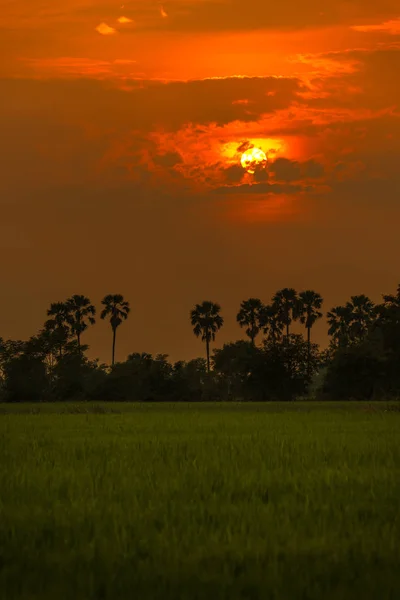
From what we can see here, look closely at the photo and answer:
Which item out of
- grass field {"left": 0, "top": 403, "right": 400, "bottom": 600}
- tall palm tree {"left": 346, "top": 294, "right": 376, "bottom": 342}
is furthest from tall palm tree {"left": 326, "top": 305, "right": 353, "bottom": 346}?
grass field {"left": 0, "top": 403, "right": 400, "bottom": 600}

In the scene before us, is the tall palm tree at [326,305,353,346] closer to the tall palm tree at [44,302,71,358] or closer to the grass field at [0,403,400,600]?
the tall palm tree at [44,302,71,358]

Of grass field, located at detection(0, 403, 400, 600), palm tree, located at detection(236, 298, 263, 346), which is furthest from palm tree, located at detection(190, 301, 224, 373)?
grass field, located at detection(0, 403, 400, 600)

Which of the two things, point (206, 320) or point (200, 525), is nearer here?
point (200, 525)

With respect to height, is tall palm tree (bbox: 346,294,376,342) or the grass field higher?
tall palm tree (bbox: 346,294,376,342)

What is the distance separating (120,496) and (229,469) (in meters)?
4.91

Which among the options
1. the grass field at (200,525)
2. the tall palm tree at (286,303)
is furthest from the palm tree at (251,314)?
the grass field at (200,525)

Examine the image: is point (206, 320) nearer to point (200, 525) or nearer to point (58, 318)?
point (58, 318)

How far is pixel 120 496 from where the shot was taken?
645 inches

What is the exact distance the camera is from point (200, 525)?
1332cm

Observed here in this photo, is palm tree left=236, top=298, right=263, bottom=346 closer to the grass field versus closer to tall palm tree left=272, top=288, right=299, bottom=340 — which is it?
tall palm tree left=272, top=288, right=299, bottom=340

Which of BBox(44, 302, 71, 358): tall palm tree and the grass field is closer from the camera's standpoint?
the grass field

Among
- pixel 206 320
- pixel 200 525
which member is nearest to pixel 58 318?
pixel 206 320

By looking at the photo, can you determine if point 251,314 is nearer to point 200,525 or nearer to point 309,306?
point 309,306

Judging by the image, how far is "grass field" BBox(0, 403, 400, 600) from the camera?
10227 mm
